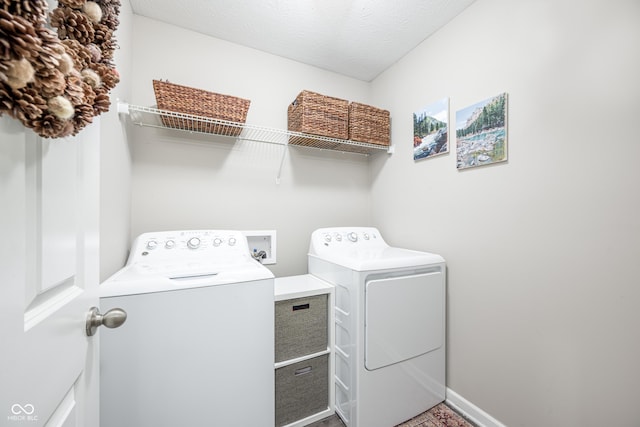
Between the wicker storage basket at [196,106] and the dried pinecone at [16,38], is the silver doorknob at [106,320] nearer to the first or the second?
the dried pinecone at [16,38]

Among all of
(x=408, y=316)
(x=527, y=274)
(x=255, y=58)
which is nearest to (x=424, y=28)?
(x=255, y=58)

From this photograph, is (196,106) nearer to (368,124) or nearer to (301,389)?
(368,124)

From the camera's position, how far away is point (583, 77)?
1121 millimetres

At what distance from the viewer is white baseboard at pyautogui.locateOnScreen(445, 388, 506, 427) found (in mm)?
1442

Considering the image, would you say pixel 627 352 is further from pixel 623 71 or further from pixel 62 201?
pixel 62 201

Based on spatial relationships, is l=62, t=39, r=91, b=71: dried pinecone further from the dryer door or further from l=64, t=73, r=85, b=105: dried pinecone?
the dryer door

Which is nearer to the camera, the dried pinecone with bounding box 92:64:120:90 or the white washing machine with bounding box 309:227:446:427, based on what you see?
the dried pinecone with bounding box 92:64:120:90

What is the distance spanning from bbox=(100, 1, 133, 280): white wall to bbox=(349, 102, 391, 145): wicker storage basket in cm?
144

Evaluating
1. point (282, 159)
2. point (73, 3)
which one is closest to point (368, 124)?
point (282, 159)

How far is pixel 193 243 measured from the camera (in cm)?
151

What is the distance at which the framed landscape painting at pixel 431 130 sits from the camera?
5.60ft

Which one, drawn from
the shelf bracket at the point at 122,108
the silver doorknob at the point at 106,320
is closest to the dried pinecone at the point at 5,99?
Result: the silver doorknob at the point at 106,320

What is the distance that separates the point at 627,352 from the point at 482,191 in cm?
89

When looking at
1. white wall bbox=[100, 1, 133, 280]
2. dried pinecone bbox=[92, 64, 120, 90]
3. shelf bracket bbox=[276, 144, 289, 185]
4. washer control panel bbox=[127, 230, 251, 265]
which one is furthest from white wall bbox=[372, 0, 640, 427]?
white wall bbox=[100, 1, 133, 280]
